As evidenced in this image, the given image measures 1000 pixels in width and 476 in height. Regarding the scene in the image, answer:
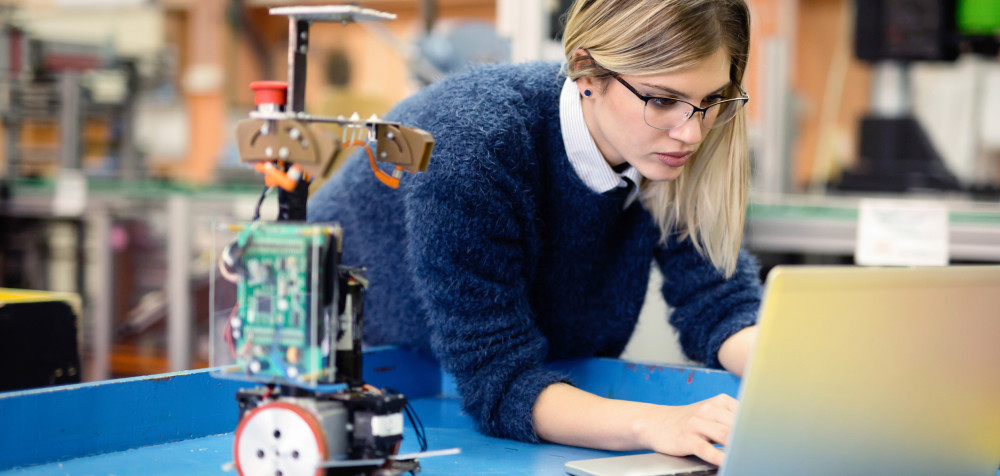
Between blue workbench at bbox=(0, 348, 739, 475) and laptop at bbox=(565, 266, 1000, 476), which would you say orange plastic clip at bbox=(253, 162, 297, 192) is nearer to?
blue workbench at bbox=(0, 348, 739, 475)

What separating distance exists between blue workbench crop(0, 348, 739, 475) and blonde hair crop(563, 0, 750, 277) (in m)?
0.23

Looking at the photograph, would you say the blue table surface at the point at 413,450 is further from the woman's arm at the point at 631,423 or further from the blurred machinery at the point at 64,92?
the blurred machinery at the point at 64,92

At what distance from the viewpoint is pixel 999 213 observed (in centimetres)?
178

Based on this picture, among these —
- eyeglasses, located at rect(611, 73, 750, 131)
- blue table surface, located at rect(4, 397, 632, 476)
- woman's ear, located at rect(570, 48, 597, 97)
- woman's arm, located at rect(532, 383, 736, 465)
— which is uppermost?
woman's ear, located at rect(570, 48, 597, 97)

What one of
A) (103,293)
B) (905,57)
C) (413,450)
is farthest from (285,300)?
(103,293)

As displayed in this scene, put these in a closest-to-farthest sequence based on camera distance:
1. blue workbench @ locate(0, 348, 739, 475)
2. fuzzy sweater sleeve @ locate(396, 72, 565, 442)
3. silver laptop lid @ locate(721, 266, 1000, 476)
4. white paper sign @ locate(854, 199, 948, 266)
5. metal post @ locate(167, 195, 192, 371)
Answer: silver laptop lid @ locate(721, 266, 1000, 476) < blue workbench @ locate(0, 348, 739, 475) < fuzzy sweater sleeve @ locate(396, 72, 565, 442) < white paper sign @ locate(854, 199, 948, 266) < metal post @ locate(167, 195, 192, 371)

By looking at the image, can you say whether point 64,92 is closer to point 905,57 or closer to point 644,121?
point 905,57

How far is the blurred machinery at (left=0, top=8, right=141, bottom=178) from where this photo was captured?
10.3 feet

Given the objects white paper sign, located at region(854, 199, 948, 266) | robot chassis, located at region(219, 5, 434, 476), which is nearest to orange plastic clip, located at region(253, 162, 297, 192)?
robot chassis, located at region(219, 5, 434, 476)

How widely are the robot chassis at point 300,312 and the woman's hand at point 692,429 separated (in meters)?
0.24

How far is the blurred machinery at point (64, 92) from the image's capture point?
314cm

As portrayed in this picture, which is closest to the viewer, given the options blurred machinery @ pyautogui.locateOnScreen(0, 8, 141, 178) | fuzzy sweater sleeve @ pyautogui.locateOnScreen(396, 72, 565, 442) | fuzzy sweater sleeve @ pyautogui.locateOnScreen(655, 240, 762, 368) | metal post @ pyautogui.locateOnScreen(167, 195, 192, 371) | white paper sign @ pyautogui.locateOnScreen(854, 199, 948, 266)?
fuzzy sweater sleeve @ pyautogui.locateOnScreen(396, 72, 565, 442)

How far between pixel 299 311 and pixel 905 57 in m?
2.15

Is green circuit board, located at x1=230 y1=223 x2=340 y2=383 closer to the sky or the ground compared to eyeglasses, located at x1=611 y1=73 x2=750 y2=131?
closer to the ground
